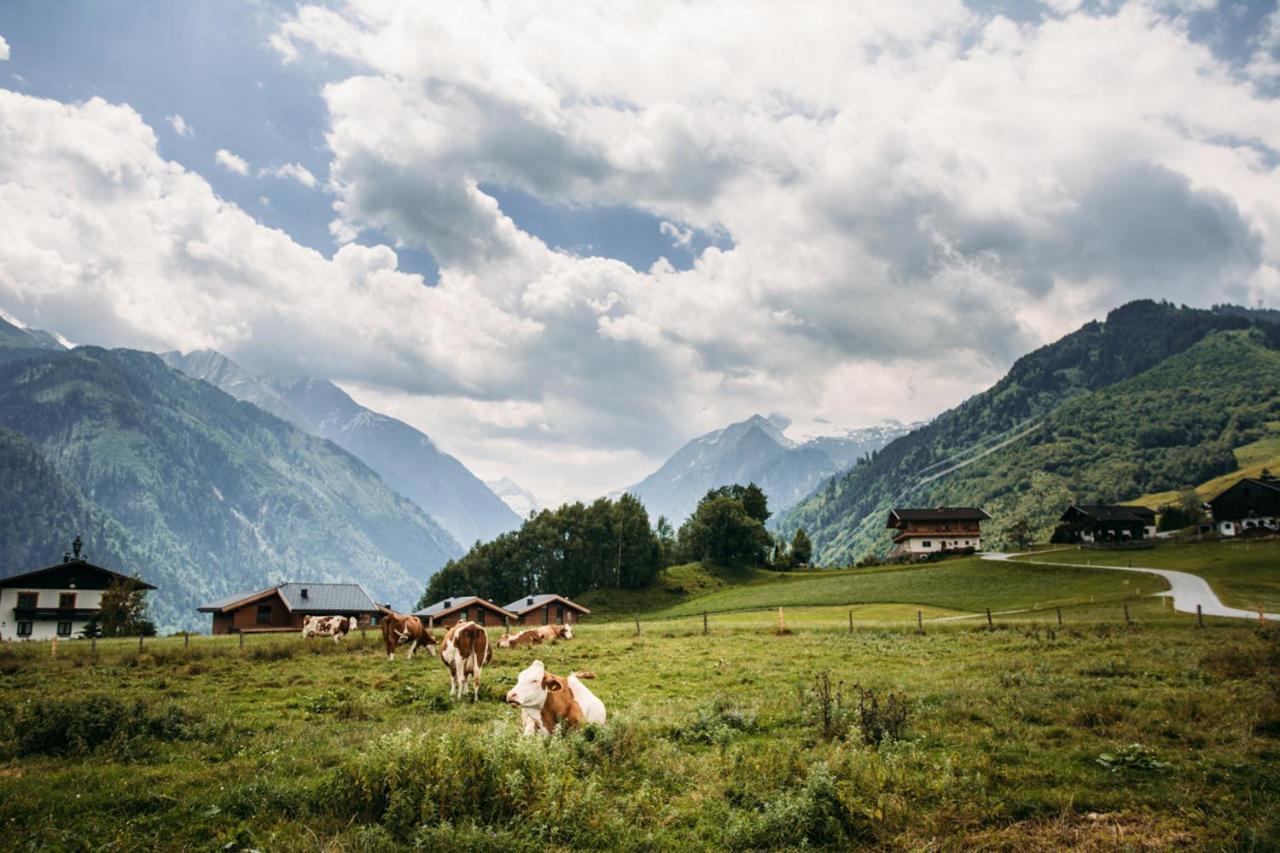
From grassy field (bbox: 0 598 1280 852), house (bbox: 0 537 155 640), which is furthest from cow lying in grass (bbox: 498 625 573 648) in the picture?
house (bbox: 0 537 155 640)

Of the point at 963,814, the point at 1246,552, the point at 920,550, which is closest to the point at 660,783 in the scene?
the point at 963,814

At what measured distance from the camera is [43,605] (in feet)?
276

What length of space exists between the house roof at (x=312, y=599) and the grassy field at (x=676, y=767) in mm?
64824

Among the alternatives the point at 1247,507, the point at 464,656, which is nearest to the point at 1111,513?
the point at 1247,507

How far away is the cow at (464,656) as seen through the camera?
19703 mm

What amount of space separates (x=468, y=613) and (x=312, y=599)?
755 inches

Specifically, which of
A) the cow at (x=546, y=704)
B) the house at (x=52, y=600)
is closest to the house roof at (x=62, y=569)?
the house at (x=52, y=600)

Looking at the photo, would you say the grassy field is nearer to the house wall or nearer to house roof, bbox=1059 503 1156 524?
the house wall

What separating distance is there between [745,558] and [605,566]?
91.3ft

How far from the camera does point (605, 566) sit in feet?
407

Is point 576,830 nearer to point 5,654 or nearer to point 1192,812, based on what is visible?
point 1192,812

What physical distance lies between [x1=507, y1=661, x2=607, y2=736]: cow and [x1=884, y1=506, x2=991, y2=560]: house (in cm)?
13693

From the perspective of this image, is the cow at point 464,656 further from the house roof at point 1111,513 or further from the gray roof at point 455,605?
the house roof at point 1111,513

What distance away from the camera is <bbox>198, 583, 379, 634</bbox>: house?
258ft
